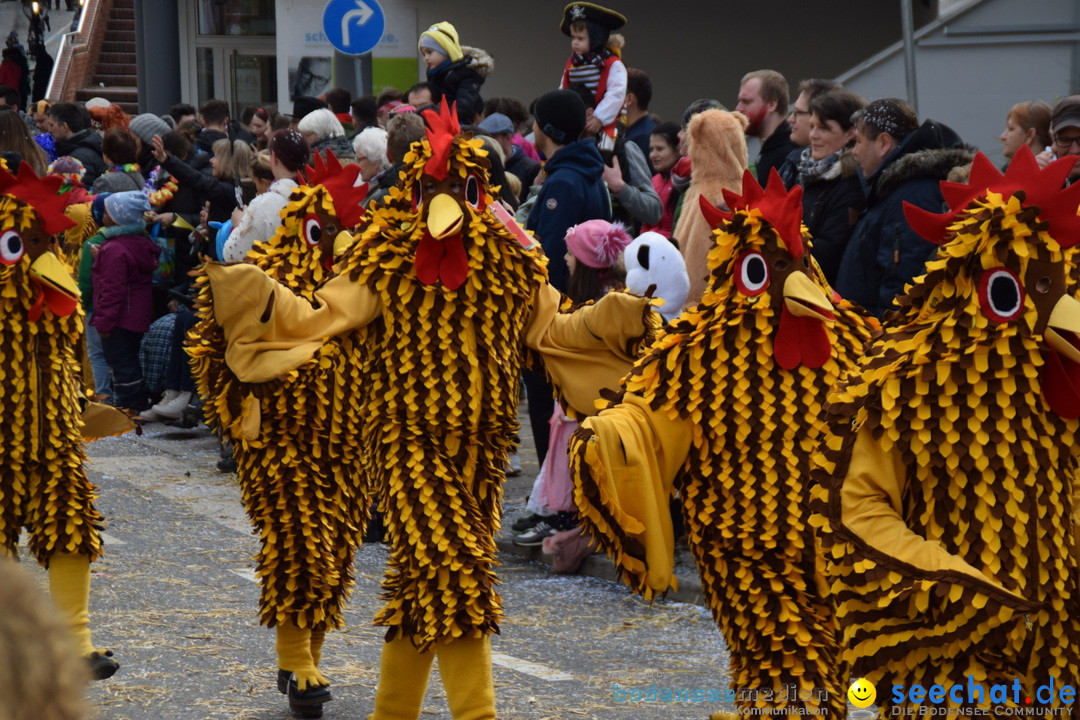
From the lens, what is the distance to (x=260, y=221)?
21.7ft

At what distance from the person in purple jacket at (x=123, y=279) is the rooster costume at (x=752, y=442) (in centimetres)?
741

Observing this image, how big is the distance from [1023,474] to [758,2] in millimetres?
14310

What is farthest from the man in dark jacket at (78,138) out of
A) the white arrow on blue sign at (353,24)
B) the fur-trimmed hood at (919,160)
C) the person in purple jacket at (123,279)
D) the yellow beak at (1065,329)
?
the yellow beak at (1065,329)

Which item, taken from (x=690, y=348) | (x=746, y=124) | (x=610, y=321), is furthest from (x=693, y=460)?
(x=746, y=124)

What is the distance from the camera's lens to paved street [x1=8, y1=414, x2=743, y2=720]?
497 centimetres

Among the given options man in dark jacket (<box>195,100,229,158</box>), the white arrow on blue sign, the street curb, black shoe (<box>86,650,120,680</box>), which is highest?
the white arrow on blue sign

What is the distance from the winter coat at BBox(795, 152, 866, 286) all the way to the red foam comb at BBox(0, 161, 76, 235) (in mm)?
3310

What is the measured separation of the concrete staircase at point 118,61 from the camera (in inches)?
914

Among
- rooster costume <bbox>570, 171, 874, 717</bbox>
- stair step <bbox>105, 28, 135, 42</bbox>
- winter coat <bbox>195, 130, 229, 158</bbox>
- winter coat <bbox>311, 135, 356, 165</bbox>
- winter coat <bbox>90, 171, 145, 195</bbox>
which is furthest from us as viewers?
stair step <bbox>105, 28, 135, 42</bbox>

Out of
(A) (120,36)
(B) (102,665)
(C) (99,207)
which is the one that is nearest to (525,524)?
(B) (102,665)

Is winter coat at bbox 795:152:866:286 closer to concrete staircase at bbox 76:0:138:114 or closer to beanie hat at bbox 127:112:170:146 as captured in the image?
beanie hat at bbox 127:112:170:146

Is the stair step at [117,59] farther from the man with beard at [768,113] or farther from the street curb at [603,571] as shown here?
the street curb at [603,571]

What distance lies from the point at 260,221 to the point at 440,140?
2.54 metres

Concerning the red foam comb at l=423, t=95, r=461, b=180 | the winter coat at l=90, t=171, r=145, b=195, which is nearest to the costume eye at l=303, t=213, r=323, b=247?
the red foam comb at l=423, t=95, r=461, b=180
